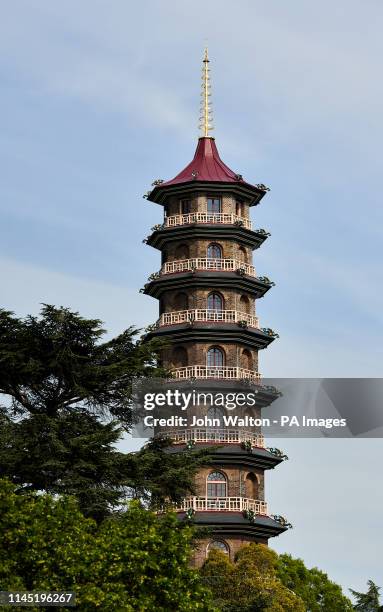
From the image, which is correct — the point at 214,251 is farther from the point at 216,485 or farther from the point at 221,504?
the point at 221,504

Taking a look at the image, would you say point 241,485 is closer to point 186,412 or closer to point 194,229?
point 186,412

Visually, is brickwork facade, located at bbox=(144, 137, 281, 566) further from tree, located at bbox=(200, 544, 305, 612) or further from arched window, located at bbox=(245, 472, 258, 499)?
tree, located at bbox=(200, 544, 305, 612)

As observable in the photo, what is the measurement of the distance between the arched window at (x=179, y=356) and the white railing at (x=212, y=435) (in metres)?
4.26

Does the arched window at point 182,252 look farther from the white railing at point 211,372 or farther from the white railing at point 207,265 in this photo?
the white railing at point 211,372

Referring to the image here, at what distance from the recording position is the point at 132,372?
53625mm

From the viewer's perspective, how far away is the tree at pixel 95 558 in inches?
1646

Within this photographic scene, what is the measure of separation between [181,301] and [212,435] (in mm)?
8316

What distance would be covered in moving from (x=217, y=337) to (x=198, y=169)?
10.3m

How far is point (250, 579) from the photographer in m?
64.0

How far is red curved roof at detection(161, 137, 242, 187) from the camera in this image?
260 ft

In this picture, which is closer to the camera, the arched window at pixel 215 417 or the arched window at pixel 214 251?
the arched window at pixel 215 417

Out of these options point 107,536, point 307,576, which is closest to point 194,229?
point 307,576

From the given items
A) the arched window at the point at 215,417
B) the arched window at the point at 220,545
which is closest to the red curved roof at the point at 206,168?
the arched window at the point at 215,417

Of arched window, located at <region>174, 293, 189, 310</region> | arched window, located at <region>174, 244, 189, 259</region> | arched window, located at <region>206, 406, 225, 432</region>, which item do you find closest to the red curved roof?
arched window, located at <region>174, 244, 189, 259</region>
